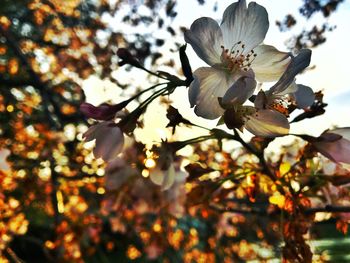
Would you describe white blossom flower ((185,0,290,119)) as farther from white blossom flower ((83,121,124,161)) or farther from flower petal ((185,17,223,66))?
white blossom flower ((83,121,124,161))

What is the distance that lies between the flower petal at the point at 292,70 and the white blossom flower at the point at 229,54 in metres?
0.04

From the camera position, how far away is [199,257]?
5500 mm

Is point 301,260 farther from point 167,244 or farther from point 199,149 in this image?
point 199,149

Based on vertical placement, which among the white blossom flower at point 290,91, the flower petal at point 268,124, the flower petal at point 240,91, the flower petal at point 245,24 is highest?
the flower petal at point 245,24

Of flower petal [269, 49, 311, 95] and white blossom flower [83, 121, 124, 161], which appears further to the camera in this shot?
white blossom flower [83, 121, 124, 161]

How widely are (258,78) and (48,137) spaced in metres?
3.60

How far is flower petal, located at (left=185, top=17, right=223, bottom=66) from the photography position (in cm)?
63

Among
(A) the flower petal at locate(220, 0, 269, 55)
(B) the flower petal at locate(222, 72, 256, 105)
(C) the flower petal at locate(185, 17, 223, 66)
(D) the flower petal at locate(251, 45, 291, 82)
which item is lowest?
(B) the flower petal at locate(222, 72, 256, 105)

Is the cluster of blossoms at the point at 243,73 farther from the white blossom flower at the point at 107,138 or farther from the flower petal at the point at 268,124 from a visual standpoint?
the white blossom flower at the point at 107,138

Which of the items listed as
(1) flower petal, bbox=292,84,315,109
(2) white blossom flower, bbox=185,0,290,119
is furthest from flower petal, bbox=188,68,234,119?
(1) flower petal, bbox=292,84,315,109

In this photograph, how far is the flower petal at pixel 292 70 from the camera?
60cm

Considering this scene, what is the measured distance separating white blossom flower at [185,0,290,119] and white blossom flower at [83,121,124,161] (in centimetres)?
20

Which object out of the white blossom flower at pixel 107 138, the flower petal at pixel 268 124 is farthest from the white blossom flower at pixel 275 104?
the white blossom flower at pixel 107 138

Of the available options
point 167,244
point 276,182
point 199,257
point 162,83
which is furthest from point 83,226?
point 162,83
